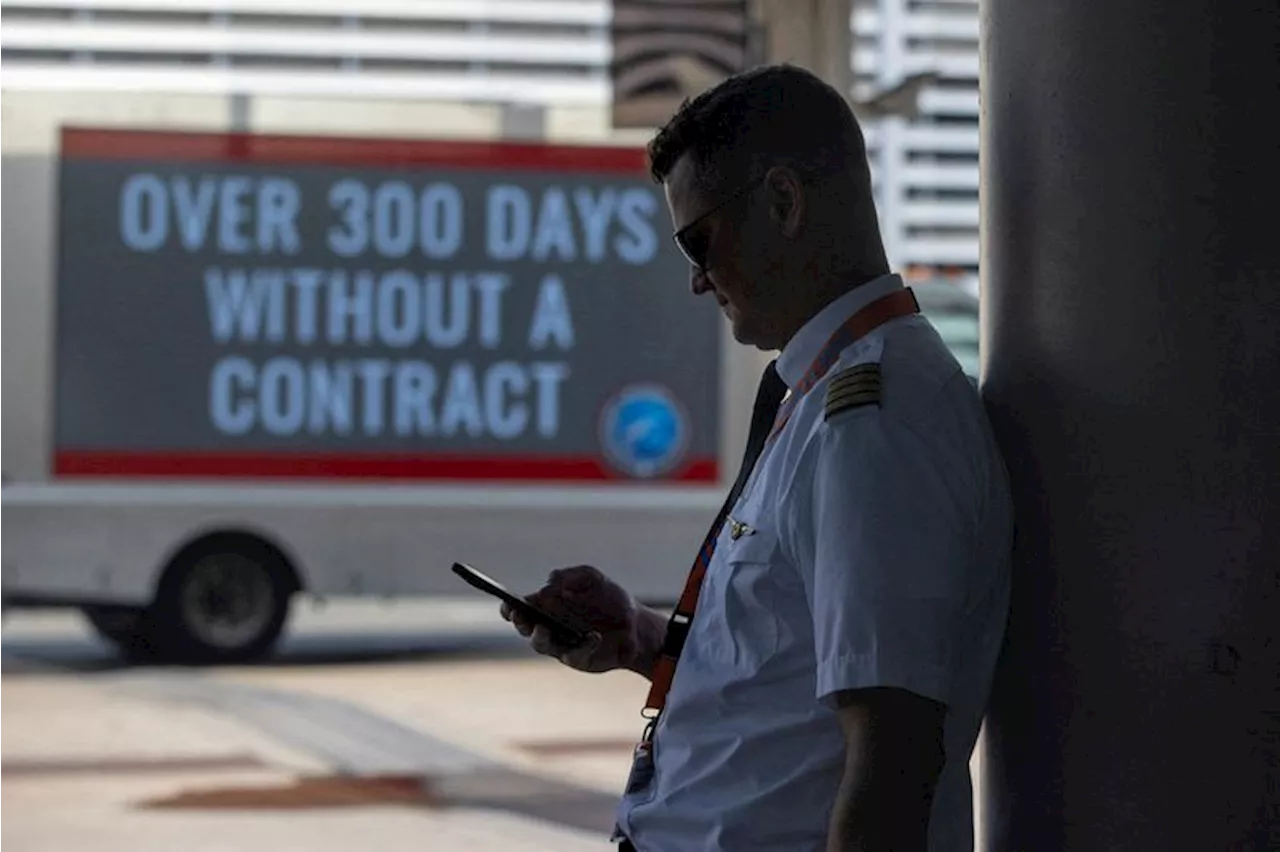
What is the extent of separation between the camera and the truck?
12.8 metres

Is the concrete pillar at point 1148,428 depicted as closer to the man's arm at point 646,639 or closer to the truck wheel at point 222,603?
the man's arm at point 646,639

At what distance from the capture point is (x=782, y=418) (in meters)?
2.04

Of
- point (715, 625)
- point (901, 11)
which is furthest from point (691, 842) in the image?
point (901, 11)

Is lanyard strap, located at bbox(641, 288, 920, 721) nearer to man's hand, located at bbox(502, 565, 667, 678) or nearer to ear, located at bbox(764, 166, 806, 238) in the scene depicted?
ear, located at bbox(764, 166, 806, 238)

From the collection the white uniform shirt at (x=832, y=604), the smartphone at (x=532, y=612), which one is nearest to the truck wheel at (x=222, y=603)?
the smartphone at (x=532, y=612)

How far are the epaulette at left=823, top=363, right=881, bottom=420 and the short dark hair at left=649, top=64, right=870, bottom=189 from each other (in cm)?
21

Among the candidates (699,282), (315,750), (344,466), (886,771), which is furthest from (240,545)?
(886,771)

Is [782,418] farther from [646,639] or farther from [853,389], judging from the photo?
[646,639]

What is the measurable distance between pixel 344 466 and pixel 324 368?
60 centimetres

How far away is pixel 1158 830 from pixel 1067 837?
111mm

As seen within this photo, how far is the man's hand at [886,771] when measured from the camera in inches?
70.5

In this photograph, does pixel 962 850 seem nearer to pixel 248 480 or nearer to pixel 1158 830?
pixel 1158 830

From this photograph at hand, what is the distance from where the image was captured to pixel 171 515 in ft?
41.8

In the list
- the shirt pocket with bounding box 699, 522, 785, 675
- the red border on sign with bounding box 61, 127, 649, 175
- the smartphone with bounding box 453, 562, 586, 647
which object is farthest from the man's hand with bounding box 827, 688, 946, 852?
the red border on sign with bounding box 61, 127, 649, 175
